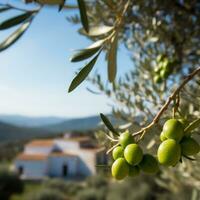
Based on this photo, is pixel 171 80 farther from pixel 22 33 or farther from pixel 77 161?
pixel 77 161

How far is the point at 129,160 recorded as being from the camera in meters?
0.86

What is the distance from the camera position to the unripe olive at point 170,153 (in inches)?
31.6

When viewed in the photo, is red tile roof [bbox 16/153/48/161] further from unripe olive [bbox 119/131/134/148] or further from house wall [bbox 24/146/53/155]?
unripe olive [bbox 119/131/134/148]

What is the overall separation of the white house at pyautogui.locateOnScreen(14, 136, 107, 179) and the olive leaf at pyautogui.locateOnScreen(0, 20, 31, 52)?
4179 cm

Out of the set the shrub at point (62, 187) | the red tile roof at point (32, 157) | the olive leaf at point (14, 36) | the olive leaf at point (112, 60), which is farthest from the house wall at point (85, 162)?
the olive leaf at point (112, 60)

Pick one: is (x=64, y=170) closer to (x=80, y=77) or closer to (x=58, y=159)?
(x=58, y=159)

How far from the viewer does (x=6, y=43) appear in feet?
4.53

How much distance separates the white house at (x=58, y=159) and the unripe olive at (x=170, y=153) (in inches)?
1667

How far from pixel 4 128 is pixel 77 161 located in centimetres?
2399

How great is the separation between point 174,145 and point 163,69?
152cm

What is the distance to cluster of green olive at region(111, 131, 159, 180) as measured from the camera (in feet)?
2.82

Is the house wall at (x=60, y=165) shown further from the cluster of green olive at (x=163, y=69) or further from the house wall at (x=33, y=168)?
the cluster of green olive at (x=163, y=69)

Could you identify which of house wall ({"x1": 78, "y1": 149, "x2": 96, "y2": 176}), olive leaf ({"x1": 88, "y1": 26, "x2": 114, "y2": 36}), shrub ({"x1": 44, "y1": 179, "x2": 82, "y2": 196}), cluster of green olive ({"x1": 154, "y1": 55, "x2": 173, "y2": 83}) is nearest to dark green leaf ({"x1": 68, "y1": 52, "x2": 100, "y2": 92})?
olive leaf ({"x1": 88, "y1": 26, "x2": 114, "y2": 36})

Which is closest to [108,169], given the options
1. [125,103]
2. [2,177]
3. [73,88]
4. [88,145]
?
[73,88]
